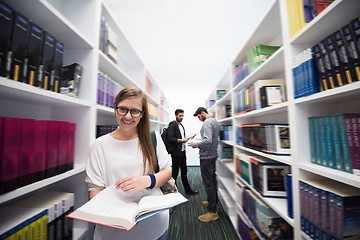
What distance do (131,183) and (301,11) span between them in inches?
59.5

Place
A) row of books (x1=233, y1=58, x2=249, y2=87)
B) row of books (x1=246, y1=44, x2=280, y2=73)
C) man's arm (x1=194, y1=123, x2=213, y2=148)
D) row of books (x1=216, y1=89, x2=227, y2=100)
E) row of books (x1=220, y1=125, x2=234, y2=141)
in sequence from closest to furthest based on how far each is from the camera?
row of books (x1=246, y1=44, x2=280, y2=73) < row of books (x1=233, y1=58, x2=249, y2=87) < man's arm (x1=194, y1=123, x2=213, y2=148) < row of books (x1=220, y1=125, x2=234, y2=141) < row of books (x1=216, y1=89, x2=227, y2=100)

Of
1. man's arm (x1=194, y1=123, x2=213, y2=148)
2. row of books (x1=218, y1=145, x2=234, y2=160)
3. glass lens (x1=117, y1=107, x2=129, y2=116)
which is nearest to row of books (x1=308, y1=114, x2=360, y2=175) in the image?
glass lens (x1=117, y1=107, x2=129, y2=116)

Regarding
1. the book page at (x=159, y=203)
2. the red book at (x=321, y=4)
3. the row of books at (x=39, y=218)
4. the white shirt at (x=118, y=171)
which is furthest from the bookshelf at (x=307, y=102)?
the row of books at (x=39, y=218)

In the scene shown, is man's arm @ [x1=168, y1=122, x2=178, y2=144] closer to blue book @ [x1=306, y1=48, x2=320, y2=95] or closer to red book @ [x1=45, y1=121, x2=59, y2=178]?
red book @ [x1=45, y1=121, x2=59, y2=178]

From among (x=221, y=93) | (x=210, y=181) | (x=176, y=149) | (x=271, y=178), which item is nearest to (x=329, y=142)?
(x=271, y=178)

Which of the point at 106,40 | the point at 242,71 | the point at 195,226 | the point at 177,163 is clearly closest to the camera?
the point at 106,40

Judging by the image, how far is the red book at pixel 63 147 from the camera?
750 millimetres

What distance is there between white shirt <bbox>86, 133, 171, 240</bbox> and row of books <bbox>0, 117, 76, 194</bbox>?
15cm

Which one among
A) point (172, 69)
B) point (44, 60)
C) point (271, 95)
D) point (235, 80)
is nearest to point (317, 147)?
point (271, 95)

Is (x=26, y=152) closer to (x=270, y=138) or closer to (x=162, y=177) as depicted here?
(x=162, y=177)

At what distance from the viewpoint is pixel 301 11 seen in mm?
896

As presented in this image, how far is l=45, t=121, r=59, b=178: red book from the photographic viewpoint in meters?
0.68

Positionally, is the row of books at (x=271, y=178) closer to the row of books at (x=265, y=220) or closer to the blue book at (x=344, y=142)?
the row of books at (x=265, y=220)

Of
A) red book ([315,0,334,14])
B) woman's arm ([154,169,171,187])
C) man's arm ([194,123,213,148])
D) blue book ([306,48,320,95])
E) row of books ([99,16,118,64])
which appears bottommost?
woman's arm ([154,169,171,187])
